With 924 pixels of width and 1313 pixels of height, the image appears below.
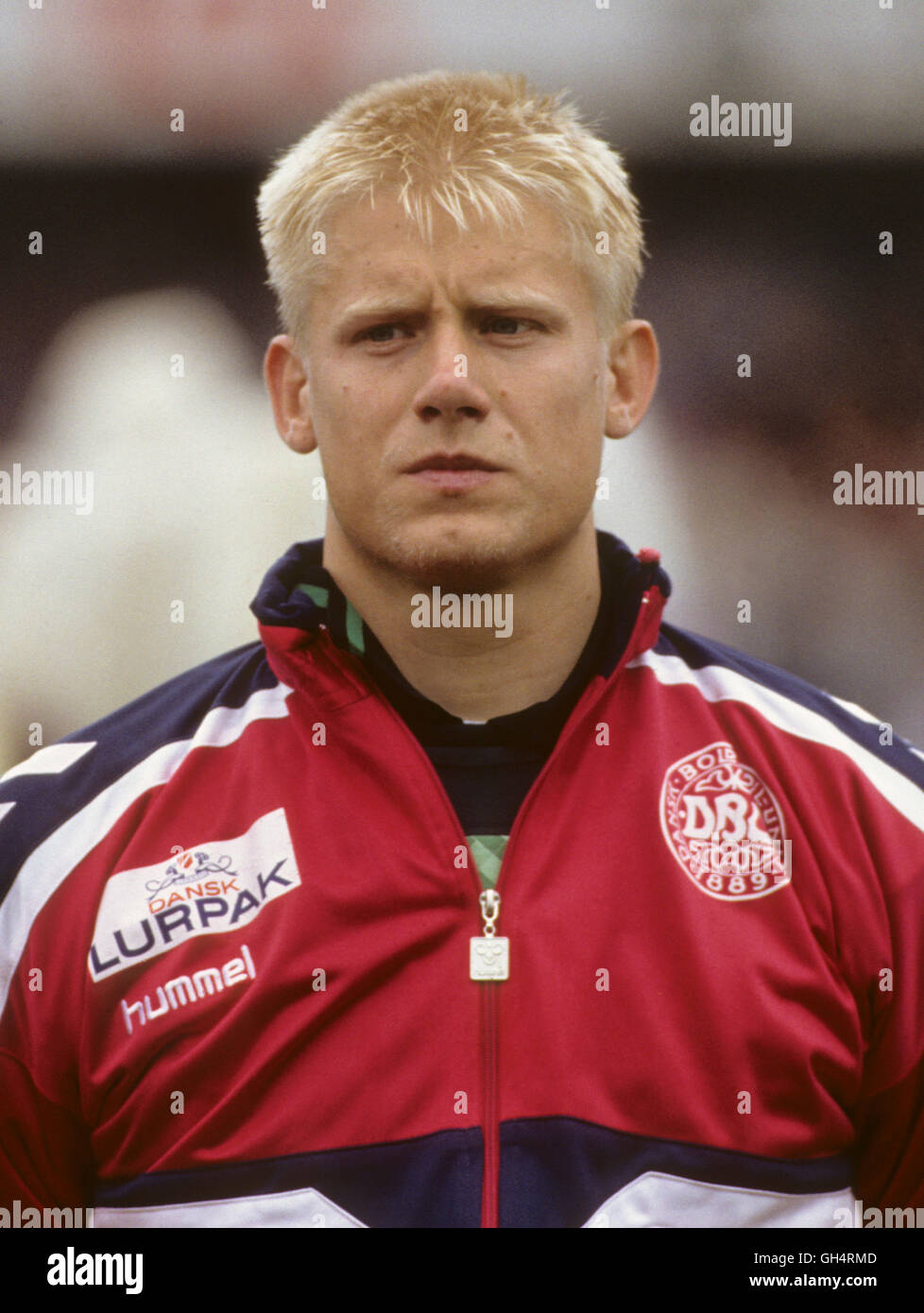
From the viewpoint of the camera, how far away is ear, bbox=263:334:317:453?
1.79 meters

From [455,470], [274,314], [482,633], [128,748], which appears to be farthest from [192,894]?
[274,314]

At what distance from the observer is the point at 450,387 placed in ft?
5.43

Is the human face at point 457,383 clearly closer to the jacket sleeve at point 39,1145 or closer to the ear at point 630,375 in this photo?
the ear at point 630,375

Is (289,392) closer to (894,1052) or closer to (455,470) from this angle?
(455,470)

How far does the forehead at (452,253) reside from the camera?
1662 mm

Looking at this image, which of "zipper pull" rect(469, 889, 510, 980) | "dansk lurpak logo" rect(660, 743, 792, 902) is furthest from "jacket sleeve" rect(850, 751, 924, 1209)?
"zipper pull" rect(469, 889, 510, 980)

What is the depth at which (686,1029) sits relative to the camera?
5.24 ft

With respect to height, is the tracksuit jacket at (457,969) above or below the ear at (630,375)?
below

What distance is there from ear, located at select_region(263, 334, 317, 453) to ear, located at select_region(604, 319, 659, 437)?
391mm

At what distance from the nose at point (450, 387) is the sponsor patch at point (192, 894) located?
0.52 metres

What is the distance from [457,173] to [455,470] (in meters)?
0.36

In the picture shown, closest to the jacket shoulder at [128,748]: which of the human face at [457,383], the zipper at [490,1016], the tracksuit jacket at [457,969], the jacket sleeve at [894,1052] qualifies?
the tracksuit jacket at [457,969]

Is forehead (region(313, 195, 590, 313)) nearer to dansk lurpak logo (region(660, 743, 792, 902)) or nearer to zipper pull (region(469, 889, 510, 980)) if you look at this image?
dansk lurpak logo (region(660, 743, 792, 902))

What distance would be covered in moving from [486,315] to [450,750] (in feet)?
1.75
